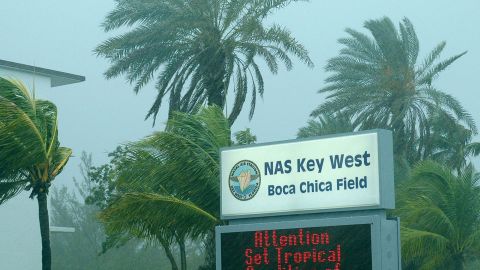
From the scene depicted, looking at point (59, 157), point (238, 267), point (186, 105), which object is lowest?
point (238, 267)

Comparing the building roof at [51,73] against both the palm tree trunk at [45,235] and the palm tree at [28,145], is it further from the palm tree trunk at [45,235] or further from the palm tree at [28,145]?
the palm tree trunk at [45,235]

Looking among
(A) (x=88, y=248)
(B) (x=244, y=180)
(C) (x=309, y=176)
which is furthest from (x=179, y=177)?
(A) (x=88, y=248)

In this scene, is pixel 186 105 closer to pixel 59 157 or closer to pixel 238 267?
pixel 59 157

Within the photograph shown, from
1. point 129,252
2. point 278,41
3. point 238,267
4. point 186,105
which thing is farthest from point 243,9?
point 129,252

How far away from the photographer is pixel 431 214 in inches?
1129

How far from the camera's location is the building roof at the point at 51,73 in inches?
1469

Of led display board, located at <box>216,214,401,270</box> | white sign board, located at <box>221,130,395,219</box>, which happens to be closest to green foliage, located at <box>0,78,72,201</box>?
white sign board, located at <box>221,130,395,219</box>

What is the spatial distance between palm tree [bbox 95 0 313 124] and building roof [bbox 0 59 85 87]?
20.2 feet

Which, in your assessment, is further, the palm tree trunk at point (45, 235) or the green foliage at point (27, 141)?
the palm tree trunk at point (45, 235)

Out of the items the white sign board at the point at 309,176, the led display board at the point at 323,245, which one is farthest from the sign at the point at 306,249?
the white sign board at the point at 309,176

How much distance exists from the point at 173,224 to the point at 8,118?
420 cm

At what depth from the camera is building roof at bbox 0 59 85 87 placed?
37312mm

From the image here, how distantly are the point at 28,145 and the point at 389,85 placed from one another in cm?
1966

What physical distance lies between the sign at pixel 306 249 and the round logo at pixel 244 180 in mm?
877
